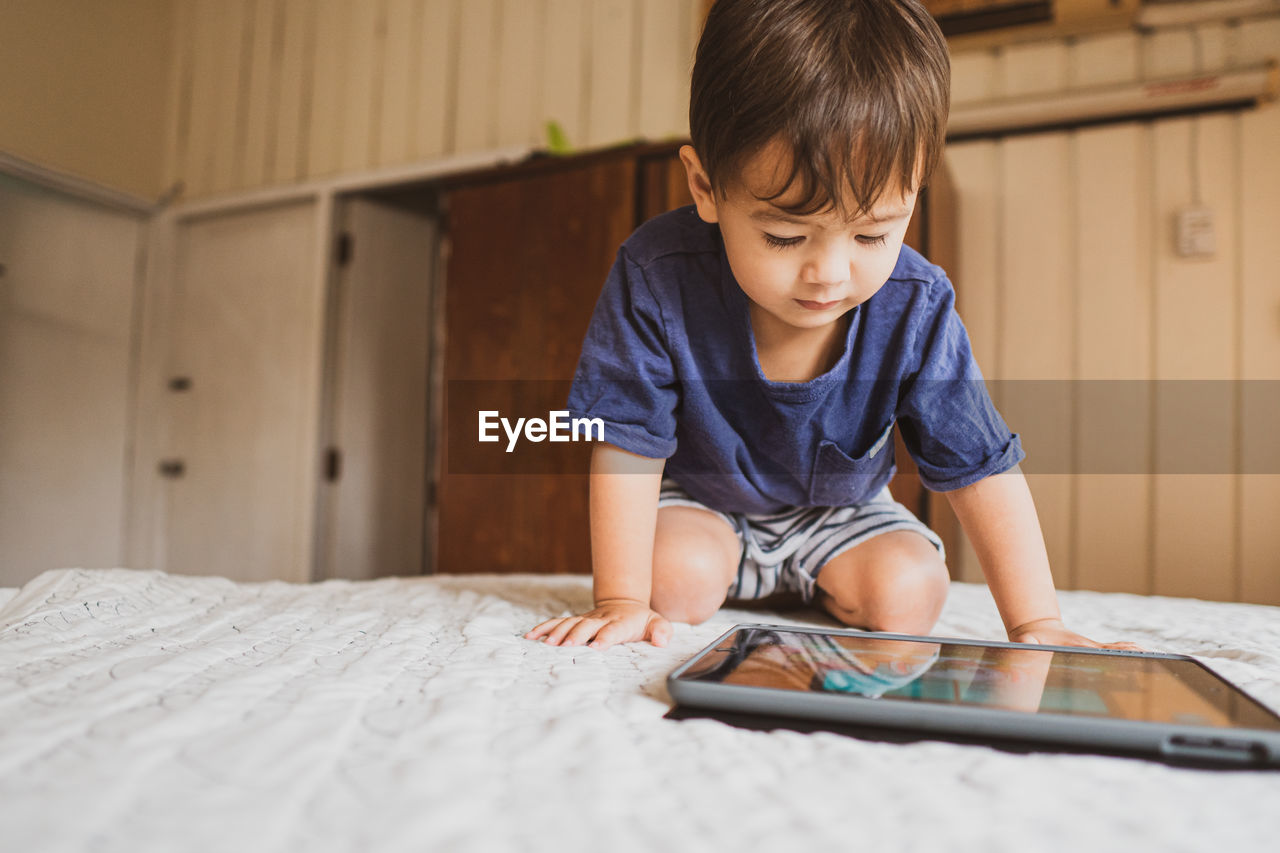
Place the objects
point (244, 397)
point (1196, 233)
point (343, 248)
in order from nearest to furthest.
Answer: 1. point (1196, 233)
2. point (343, 248)
3. point (244, 397)

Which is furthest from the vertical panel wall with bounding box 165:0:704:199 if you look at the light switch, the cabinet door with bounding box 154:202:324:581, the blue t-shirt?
the blue t-shirt

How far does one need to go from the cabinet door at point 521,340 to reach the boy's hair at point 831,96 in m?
1.06

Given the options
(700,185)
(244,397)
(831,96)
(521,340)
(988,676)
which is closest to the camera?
(988,676)

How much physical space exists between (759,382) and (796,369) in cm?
4

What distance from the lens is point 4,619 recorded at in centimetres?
56

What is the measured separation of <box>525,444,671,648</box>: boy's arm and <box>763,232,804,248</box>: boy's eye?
0.24 metres

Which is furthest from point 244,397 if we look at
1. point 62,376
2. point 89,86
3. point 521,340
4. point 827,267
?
point 827,267

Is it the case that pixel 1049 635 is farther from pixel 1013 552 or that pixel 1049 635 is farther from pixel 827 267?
pixel 827 267

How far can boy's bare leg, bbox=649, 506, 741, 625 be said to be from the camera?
75 cm

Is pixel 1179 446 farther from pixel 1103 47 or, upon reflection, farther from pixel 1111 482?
pixel 1103 47

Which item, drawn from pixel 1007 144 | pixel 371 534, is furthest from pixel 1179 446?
pixel 371 534

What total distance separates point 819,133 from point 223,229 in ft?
8.79

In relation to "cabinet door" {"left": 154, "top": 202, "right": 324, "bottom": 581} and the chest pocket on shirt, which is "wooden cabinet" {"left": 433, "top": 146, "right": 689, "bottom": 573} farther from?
the chest pocket on shirt

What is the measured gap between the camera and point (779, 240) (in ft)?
1.93
